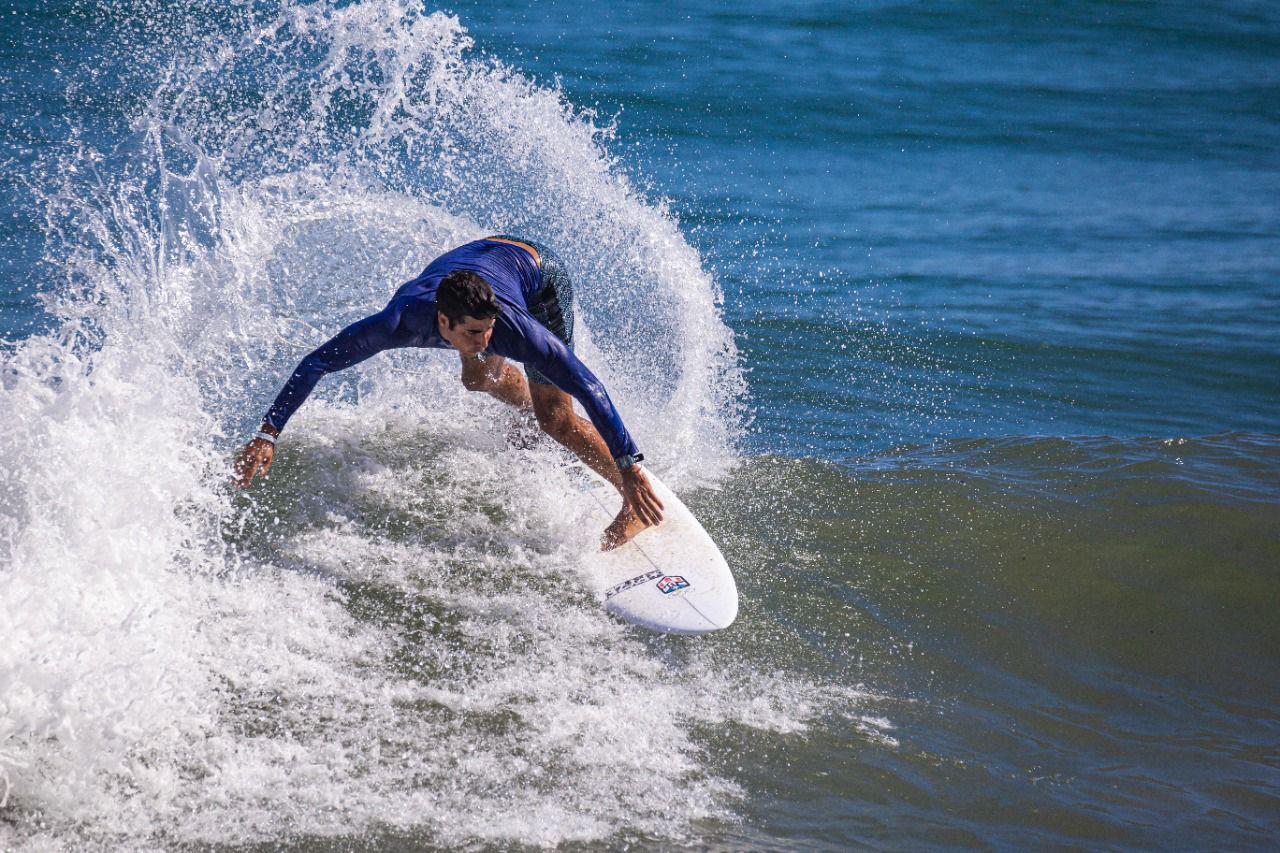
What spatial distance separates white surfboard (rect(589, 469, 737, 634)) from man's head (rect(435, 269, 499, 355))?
1.17 metres

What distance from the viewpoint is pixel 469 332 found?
3.99m

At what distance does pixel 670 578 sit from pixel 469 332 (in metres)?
1.34

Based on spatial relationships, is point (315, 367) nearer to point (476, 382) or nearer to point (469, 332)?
point (469, 332)

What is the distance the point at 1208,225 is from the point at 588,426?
35.3 feet

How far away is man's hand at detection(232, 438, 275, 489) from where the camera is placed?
4.16 metres

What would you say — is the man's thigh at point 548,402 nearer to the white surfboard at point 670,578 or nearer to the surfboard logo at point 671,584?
the white surfboard at point 670,578

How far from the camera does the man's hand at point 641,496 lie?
175 inches

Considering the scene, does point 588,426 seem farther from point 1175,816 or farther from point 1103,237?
point 1103,237

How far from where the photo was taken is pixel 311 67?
12.9m

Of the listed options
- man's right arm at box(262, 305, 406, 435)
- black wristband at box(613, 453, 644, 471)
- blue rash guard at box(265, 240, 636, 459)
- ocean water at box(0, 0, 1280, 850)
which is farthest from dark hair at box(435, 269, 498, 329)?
ocean water at box(0, 0, 1280, 850)

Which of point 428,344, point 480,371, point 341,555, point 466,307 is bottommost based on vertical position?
point 341,555

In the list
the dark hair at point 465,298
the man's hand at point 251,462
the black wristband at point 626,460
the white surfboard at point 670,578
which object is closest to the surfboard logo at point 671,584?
the white surfboard at point 670,578

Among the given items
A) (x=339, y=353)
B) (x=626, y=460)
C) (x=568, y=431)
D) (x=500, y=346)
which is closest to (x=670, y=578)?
(x=626, y=460)

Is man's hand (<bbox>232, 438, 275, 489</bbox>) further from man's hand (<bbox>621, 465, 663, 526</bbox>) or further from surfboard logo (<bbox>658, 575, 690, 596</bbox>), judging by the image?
surfboard logo (<bbox>658, 575, 690, 596</bbox>)
